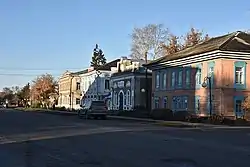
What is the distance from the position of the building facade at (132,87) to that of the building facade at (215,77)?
1395 cm

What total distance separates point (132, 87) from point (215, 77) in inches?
958

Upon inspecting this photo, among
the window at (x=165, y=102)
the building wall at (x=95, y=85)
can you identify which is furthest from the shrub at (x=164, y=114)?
the building wall at (x=95, y=85)

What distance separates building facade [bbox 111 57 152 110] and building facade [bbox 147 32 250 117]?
13953 millimetres

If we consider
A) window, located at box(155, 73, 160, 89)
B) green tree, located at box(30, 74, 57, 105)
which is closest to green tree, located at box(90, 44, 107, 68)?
green tree, located at box(30, 74, 57, 105)

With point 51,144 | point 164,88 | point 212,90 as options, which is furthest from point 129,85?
point 51,144

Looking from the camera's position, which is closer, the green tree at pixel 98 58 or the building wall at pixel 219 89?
the building wall at pixel 219 89

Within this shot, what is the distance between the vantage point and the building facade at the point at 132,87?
68125 mm

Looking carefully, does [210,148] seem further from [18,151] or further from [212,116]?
[212,116]

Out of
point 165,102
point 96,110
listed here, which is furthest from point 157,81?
point 96,110

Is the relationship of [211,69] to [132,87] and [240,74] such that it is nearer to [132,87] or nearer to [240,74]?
[240,74]

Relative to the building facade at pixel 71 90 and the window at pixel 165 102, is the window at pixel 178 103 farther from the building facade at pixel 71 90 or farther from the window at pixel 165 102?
the building facade at pixel 71 90

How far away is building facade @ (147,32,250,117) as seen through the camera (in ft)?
148

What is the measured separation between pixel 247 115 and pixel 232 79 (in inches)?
150

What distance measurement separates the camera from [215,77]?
45781mm
